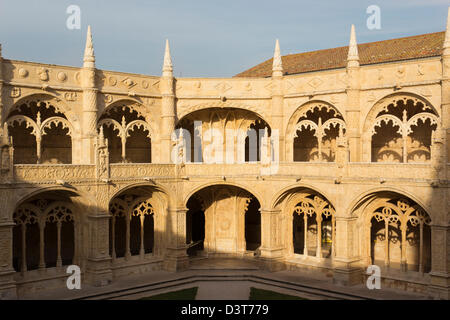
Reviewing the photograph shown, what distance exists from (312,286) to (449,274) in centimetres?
643

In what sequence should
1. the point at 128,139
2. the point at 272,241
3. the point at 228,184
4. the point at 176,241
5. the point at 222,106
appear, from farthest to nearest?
the point at 128,139 < the point at 222,106 < the point at 228,184 < the point at 176,241 < the point at 272,241

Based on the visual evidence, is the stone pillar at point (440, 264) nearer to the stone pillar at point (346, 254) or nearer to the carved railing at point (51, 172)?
the stone pillar at point (346, 254)

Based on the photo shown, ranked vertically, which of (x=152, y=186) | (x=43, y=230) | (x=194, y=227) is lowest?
(x=194, y=227)

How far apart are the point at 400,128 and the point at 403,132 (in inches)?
14.4

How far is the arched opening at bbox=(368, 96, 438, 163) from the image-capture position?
2841cm

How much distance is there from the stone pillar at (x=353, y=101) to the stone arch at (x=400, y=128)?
50 cm

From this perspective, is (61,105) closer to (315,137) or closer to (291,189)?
(291,189)

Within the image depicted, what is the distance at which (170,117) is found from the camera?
3138cm

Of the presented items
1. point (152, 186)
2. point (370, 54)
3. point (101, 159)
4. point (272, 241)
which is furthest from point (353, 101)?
point (101, 159)

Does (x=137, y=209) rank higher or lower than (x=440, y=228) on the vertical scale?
higher

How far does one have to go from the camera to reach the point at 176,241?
30.3 m

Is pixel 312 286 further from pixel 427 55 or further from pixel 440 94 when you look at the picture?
pixel 427 55

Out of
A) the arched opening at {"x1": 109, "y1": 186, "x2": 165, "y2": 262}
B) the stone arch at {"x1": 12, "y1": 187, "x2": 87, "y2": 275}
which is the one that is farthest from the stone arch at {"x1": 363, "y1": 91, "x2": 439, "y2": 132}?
the stone arch at {"x1": 12, "y1": 187, "x2": 87, "y2": 275}

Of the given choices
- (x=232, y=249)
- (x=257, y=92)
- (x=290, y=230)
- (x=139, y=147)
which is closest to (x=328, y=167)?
(x=290, y=230)
